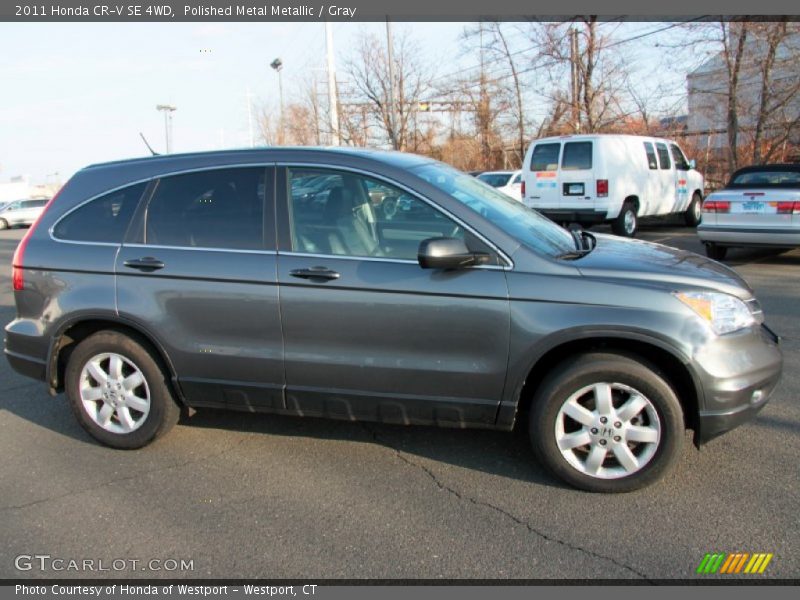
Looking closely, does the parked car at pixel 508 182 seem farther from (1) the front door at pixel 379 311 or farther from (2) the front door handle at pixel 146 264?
(2) the front door handle at pixel 146 264

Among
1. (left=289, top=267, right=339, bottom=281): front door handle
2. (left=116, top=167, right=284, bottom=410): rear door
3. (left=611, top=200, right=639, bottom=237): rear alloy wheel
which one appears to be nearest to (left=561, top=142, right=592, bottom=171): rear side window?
(left=611, top=200, right=639, bottom=237): rear alloy wheel

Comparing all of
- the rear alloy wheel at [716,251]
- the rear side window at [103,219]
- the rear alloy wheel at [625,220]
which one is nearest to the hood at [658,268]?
the rear side window at [103,219]

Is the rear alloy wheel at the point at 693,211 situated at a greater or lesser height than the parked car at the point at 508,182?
lesser

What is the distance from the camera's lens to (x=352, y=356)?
355 centimetres

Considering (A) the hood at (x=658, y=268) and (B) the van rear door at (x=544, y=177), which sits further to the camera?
(B) the van rear door at (x=544, y=177)

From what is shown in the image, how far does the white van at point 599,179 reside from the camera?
44.1ft

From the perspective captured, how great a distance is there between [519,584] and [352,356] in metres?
1.45

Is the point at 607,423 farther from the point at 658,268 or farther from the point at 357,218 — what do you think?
the point at 357,218

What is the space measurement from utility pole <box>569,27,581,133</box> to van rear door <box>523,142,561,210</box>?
432 inches

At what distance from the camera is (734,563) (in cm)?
279

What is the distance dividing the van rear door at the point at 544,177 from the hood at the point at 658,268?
34.0 feet

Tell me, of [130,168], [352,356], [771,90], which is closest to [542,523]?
[352,356]

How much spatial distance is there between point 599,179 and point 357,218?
10855 millimetres

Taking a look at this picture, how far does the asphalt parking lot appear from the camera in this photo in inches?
113
